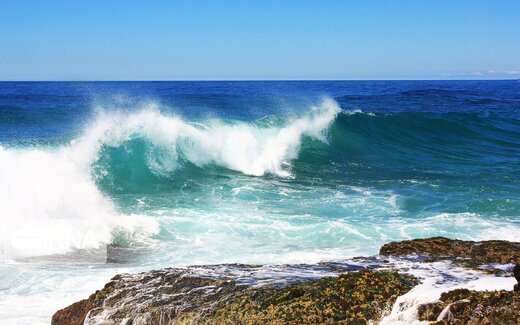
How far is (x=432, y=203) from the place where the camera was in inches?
484

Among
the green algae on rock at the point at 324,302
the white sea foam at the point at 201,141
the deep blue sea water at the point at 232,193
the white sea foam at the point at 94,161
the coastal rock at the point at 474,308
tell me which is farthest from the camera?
the white sea foam at the point at 201,141

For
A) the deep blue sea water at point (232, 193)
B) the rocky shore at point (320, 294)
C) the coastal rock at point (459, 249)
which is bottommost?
the deep blue sea water at point (232, 193)

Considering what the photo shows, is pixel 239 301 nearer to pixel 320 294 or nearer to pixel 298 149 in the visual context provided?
pixel 320 294

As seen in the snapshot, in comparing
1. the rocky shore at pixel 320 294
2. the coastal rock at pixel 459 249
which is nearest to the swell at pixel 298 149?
the coastal rock at pixel 459 249

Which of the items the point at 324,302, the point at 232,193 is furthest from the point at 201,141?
the point at 324,302

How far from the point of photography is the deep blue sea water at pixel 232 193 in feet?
28.8

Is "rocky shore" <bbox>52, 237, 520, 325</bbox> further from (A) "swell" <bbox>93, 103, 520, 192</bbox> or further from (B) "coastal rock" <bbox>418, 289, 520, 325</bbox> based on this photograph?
(A) "swell" <bbox>93, 103, 520, 192</bbox>

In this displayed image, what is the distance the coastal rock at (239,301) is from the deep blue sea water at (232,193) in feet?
6.79

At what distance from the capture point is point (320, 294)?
397 cm

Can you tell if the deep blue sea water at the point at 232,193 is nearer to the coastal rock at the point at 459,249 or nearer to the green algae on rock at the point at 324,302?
the coastal rock at the point at 459,249

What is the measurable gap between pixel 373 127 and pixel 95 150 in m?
13.0

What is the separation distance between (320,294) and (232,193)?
9663 mm

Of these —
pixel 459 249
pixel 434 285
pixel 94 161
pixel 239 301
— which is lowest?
pixel 94 161

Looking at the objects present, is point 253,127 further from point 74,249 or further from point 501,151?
point 74,249
